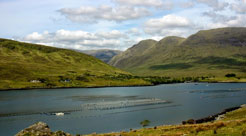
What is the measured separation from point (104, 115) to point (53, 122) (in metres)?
24.7

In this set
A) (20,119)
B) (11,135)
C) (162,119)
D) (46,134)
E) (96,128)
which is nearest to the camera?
(46,134)

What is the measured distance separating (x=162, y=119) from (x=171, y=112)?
64.3ft

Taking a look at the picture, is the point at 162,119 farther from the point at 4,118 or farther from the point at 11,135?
the point at 4,118

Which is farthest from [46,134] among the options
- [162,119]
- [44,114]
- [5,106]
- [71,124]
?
[5,106]

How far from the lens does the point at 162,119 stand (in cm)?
10644

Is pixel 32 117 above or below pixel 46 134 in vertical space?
below

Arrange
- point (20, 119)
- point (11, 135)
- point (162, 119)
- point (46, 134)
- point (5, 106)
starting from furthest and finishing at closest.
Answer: point (5, 106) < point (20, 119) < point (162, 119) < point (11, 135) < point (46, 134)

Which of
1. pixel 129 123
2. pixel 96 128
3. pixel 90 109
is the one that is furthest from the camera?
pixel 90 109

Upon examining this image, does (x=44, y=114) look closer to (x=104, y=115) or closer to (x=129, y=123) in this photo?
(x=104, y=115)

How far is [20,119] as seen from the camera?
114 metres

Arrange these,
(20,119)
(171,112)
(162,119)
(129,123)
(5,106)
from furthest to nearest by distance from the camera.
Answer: (5,106)
(171,112)
(20,119)
(162,119)
(129,123)

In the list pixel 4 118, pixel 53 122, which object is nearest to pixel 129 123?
pixel 53 122

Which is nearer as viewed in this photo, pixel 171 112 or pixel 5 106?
pixel 171 112

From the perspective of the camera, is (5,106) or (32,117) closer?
(32,117)
